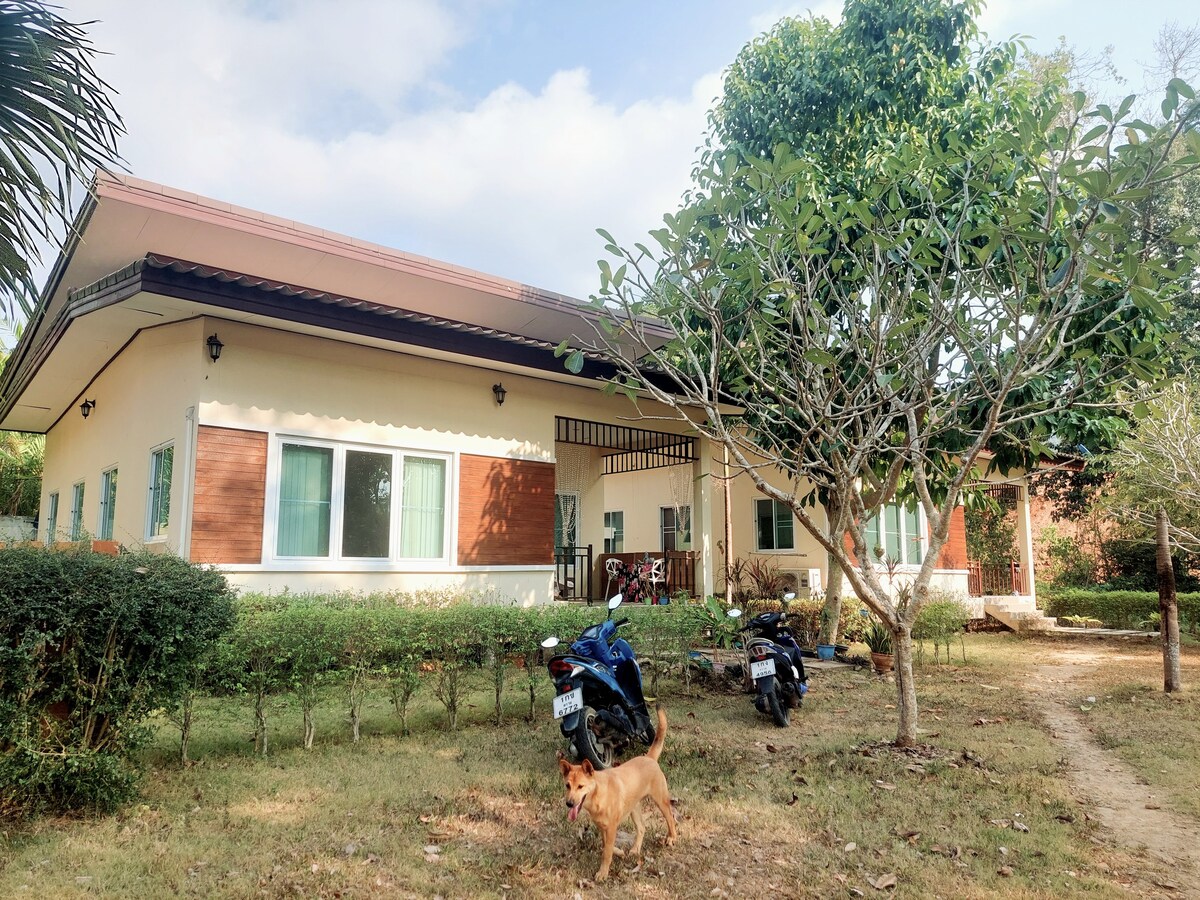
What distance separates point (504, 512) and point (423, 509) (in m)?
1.05

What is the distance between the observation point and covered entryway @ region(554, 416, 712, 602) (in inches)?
479

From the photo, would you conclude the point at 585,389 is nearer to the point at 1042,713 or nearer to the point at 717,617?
the point at 717,617

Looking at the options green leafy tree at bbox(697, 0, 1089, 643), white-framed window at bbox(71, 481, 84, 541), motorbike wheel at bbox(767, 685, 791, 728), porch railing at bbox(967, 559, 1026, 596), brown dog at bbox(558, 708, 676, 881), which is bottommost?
motorbike wheel at bbox(767, 685, 791, 728)

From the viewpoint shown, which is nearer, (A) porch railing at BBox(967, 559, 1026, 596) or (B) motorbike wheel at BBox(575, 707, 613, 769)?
(B) motorbike wheel at BBox(575, 707, 613, 769)

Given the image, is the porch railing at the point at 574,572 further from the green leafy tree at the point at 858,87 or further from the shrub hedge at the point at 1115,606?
the shrub hedge at the point at 1115,606

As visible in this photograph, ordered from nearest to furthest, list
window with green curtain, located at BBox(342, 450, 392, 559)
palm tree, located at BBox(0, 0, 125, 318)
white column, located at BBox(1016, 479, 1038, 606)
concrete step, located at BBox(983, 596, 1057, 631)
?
palm tree, located at BBox(0, 0, 125, 318) < window with green curtain, located at BBox(342, 450, 392, 559) < concrete step, located at BBox(983, 596, 1057, 631) < white column, located at BBox(1016, 479, 1038, 606)

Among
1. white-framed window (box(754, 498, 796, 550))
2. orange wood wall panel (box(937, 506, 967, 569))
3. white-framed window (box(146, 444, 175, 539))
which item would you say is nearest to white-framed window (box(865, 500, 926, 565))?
orange wood wall panel (box(937, 506, 967, 569))

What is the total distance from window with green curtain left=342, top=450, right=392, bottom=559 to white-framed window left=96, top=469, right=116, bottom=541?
4105mm

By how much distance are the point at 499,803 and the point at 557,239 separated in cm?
1587

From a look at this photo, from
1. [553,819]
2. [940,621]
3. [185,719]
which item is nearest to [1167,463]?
[940,621]

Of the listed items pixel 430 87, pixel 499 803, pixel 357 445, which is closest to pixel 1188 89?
pixel 499 803

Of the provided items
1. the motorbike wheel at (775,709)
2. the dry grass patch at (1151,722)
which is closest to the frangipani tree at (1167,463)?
the dry grass patch at (1151,722)

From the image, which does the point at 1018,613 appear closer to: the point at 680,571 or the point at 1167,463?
the point at 680,571

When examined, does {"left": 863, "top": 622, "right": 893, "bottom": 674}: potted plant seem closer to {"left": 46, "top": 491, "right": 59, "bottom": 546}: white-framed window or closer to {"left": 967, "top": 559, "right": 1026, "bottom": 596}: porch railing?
{"left": 967, "top": 559, "right": 1026, "bottom": 596}: porch railing
